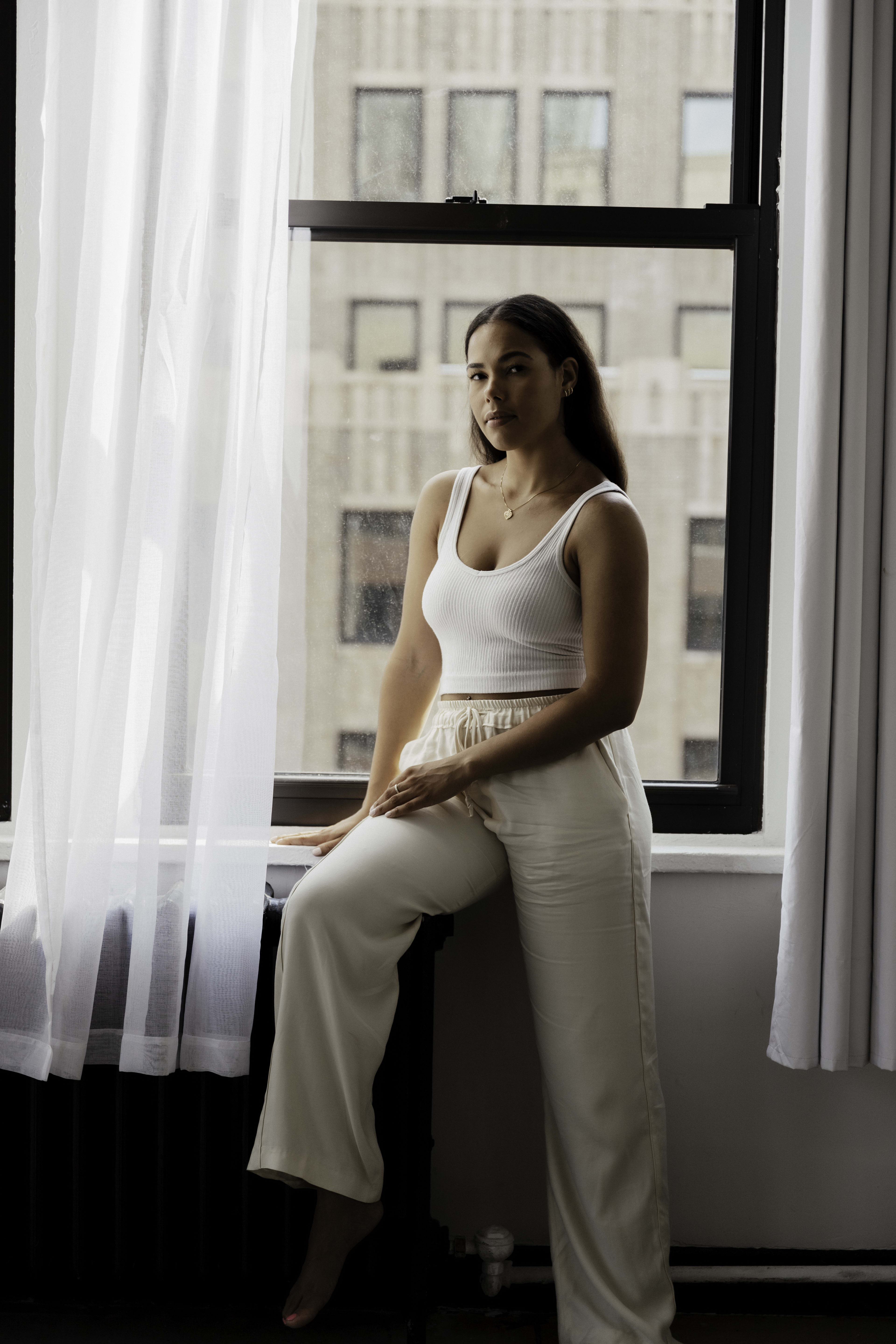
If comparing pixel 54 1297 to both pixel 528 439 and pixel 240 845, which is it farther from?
pixel 528 439

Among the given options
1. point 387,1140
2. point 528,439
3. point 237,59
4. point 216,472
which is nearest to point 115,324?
point 216,472

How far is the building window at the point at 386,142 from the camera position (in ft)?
5.63

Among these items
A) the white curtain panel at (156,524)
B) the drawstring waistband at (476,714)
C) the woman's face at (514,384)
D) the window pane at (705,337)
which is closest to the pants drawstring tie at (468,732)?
the drawstring waistband at (476,714)

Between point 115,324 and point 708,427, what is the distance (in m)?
1.00

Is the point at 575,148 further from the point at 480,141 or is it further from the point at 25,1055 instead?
the point at 25,1055

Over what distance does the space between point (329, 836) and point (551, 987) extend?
1.41 ft

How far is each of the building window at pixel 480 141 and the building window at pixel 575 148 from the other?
0.20 ft

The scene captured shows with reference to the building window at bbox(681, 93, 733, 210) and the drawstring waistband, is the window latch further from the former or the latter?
the drawstring waistband

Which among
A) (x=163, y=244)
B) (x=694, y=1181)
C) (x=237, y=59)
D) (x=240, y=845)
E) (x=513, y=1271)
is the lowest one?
(x=513, y=1271)

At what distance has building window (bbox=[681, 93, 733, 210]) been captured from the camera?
5.65 ft

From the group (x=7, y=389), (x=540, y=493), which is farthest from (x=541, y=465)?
(x=7, y=389)

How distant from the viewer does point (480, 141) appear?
1.72 m

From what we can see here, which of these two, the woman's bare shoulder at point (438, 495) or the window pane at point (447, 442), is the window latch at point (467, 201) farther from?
the woman's bare shoulder at point (438, 495)

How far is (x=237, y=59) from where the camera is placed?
1.39 metres
